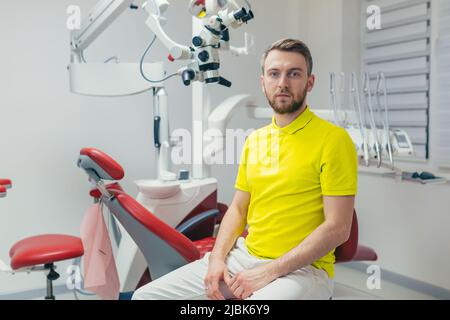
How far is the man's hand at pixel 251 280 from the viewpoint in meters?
1.39

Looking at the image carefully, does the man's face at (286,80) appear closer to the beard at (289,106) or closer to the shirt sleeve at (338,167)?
the beard at (289,106)

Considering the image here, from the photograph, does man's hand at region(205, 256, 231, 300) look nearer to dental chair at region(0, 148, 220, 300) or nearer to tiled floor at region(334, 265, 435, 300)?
dental chair at region(0, 148, 220, 300)

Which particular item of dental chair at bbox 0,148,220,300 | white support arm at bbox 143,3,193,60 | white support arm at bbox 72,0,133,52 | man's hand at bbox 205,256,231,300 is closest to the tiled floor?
dental chair at bbox 0,148,220,300

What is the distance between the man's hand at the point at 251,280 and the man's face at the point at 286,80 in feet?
1.76

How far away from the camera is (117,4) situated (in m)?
2.15

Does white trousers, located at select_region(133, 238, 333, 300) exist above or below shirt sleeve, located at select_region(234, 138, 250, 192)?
below

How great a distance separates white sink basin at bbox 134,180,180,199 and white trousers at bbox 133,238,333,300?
0.67m

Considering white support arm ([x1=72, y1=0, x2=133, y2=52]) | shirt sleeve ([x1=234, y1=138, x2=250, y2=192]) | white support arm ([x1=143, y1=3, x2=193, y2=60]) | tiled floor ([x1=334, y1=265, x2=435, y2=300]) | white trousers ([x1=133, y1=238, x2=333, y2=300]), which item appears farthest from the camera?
tiled floor ([x1=334, y1=265, x2=435, y2=300])

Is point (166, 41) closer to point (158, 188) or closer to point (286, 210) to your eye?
point (158, 188)

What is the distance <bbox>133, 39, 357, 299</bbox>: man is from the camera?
1392 mm

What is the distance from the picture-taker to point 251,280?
1396mm
